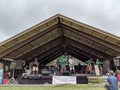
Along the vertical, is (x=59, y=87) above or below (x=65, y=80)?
below

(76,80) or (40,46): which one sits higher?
(40,46)

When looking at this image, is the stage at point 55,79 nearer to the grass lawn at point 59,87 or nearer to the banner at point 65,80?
the banner at point 65,80

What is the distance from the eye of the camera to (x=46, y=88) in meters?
10.2

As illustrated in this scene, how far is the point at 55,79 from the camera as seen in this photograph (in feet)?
36.8

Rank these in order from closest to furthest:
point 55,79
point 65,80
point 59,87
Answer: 1. point 59,87
2. point 65,80
3. point 55,79

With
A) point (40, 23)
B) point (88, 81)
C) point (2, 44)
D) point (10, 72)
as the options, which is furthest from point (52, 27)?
point (10, 72)

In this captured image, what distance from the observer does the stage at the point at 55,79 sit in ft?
36.2

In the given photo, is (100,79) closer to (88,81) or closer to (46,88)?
(88,81)

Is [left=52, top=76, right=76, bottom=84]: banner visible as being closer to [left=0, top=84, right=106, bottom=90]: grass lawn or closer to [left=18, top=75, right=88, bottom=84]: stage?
[left=18, top=75, right=88, bottom=84]: stage

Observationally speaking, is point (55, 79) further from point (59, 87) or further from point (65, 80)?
point (59, 87)

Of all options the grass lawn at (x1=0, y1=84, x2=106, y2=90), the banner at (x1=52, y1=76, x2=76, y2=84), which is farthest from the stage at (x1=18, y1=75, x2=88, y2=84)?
the grass lawn at (x1=0, y1=84, x2=106, y2=90)

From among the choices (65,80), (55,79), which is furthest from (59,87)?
(55,79)

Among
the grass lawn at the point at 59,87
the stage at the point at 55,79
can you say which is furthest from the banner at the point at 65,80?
the grass lawn at the point at 59,87

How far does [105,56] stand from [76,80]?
18.4 feet
